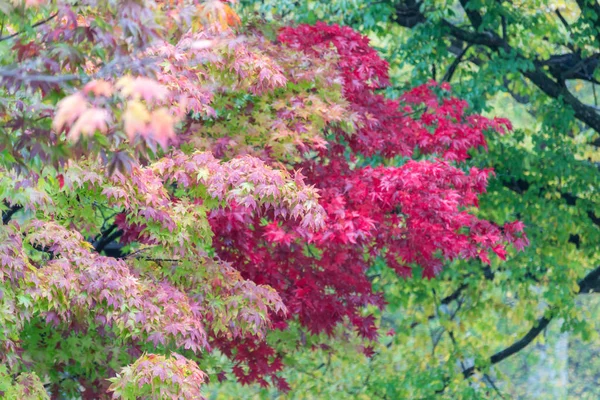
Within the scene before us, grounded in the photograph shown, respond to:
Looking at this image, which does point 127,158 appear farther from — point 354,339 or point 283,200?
point 354,339

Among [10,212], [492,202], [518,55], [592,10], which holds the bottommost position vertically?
[492,202]

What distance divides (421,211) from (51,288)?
10.9ft

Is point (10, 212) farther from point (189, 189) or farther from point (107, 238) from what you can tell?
point (189, 189)

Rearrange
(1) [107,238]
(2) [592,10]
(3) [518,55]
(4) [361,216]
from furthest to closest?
1. (3) [518,55]
2. (2) [592,10]
3. (1) [107,238]
4. (4) [361,216]

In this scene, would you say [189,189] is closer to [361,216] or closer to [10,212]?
[361,216]

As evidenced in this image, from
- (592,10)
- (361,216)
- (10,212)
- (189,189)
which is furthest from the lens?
(592,10)

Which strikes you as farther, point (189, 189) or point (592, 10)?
point (592, 10)

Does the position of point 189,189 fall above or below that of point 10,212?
above

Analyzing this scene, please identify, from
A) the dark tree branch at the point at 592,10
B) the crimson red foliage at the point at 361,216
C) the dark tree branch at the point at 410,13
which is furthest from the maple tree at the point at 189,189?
the dark tree branch at the point at 592,10

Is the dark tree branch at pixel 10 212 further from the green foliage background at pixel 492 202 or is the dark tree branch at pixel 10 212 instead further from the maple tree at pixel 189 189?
the green foliage background at pixel 492 202

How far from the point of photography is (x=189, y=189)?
683 cm

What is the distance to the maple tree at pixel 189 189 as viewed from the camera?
391cm

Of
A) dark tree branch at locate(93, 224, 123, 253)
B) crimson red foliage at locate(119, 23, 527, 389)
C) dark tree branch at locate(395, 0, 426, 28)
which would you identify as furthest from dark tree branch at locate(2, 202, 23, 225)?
dark tree branch at locate(395, 0, 426, 28)

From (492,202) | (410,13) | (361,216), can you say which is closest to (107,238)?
(361,216)
